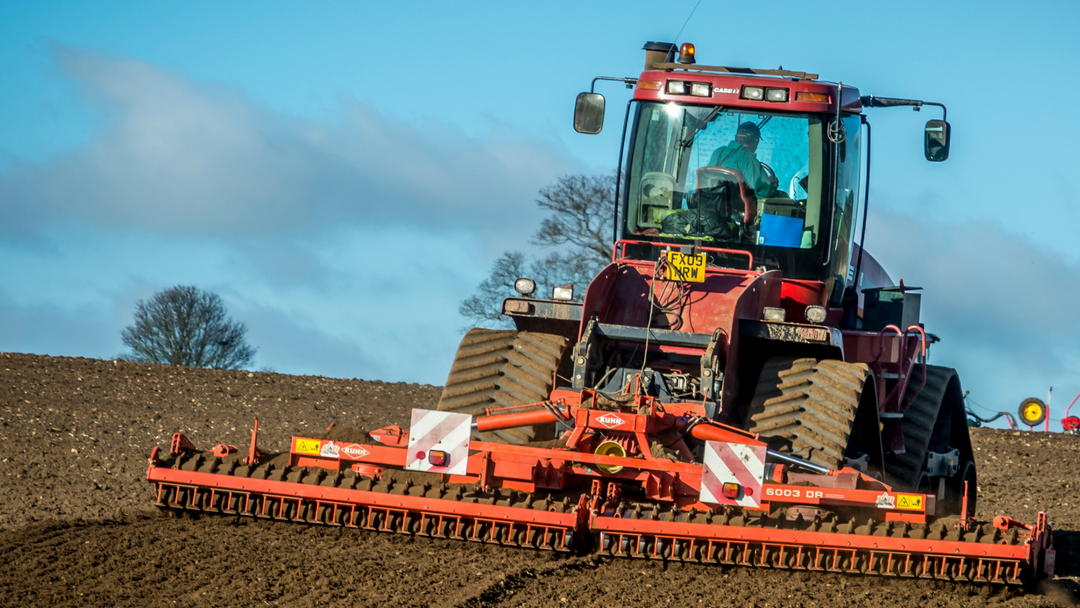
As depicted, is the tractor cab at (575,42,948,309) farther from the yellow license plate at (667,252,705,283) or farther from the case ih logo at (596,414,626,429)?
the case ih logo at (596,414,626,429)

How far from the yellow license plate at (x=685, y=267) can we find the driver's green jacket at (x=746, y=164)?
3.23 ft

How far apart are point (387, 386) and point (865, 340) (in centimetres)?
1192

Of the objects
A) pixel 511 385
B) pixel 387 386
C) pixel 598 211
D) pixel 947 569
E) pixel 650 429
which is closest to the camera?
pixel 947 569

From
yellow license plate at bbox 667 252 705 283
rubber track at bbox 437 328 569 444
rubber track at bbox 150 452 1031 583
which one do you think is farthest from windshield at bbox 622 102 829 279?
rubber track at bbox 150 452 1031 583

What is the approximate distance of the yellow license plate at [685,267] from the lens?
787 cm

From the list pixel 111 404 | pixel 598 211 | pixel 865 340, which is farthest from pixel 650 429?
pixel 598 211

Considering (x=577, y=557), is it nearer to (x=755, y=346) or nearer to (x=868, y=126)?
(x=755, y=346)

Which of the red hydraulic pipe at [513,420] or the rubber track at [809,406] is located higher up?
the rubber track at [809,406]

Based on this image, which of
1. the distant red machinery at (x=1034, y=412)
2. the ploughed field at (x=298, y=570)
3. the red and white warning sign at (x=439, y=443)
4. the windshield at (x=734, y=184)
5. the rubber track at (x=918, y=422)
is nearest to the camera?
the ploughed field at (x=298, y=570)

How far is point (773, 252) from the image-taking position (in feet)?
28.0

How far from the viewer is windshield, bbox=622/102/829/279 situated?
28.0ft

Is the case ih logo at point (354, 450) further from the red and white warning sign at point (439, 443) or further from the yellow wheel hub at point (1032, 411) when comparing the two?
the yellow wheel hub at point (1032, 411)

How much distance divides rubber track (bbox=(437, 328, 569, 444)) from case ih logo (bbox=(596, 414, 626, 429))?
0.86 m

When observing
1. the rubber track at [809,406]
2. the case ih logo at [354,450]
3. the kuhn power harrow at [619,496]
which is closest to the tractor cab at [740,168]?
the rubber track at [809,406]
